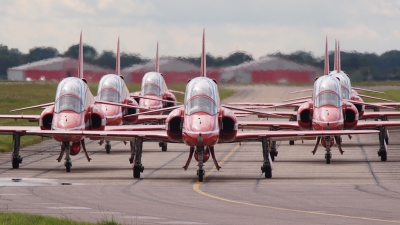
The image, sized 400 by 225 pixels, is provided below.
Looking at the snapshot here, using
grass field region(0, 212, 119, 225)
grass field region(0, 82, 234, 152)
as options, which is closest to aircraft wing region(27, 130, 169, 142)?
grass field region(0, 212, 119, 225)

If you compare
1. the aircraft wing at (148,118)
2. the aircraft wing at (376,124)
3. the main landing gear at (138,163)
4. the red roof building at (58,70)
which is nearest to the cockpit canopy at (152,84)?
the red roof building at (58,70)

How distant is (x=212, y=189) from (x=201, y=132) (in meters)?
2.65

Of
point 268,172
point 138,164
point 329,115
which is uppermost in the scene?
point 329,115

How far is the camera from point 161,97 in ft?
160

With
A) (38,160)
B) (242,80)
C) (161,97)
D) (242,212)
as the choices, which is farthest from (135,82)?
(242,212)

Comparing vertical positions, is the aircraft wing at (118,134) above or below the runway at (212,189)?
above

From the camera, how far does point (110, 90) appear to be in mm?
39156

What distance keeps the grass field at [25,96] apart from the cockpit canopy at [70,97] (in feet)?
27.2

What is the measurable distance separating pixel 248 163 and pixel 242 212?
14.6 m

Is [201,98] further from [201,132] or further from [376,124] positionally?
[376,124]

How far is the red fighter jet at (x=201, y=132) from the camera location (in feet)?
84.4

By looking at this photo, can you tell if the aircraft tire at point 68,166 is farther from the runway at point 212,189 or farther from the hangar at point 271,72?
the hangar at point 271,72

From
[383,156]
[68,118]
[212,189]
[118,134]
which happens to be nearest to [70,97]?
[68,118]

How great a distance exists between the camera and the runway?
17.4 meters
